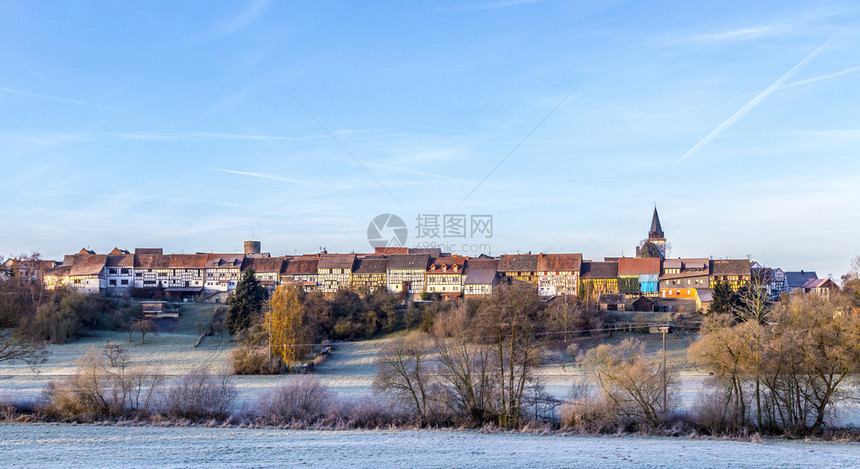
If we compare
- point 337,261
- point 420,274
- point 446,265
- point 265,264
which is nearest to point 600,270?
point 446,265

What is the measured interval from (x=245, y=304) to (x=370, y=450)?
129 ft

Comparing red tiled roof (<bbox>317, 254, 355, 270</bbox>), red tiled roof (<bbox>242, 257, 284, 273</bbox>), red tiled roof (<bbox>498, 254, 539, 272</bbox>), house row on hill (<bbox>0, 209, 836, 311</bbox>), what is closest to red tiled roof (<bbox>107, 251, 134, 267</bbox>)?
house row on hill (<bbox>0, 209, 836, 311</bbox>)

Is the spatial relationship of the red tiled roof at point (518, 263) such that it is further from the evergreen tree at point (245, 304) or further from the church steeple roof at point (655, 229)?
the church steeple roof at point (655, 229)

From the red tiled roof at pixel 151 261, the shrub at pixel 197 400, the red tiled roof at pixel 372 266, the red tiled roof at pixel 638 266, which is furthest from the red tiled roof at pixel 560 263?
→ the shrub at pixel 197 400

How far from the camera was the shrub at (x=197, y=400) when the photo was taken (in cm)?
2855

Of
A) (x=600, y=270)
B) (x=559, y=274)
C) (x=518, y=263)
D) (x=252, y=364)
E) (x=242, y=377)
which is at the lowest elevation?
(x=242, y=377)

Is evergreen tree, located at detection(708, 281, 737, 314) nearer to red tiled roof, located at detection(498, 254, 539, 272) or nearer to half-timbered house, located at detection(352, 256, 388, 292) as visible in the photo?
red tiled roof, located at detection(498, 254, 539, 272)

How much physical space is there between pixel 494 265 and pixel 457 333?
50231 mm

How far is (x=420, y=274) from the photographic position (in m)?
81.2

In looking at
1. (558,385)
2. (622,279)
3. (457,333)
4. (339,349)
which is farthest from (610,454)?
(622,279)

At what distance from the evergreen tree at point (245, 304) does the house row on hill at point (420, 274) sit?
40.0 feet

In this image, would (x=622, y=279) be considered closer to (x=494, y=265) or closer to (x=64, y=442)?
(x=494, y=265)

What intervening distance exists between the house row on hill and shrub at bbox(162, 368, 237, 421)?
139 ft

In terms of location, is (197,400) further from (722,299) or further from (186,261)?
(186,261)
